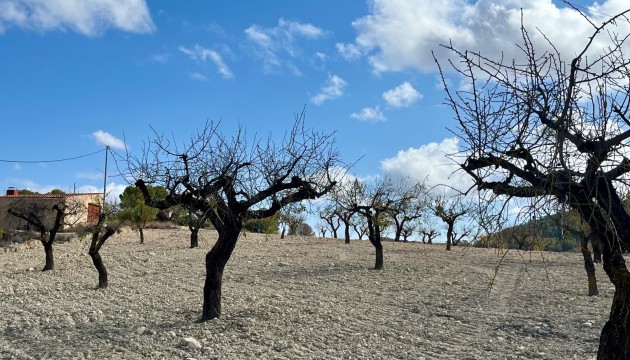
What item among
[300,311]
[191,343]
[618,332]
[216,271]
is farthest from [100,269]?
[618,332]

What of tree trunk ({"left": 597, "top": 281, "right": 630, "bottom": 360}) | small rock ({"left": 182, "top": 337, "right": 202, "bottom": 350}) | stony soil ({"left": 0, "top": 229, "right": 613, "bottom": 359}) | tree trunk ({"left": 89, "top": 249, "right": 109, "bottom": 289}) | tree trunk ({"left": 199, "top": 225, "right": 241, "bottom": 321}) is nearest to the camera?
tree trunk ({"left": 597, "top": 281, "right": 630, "bottom": 360})

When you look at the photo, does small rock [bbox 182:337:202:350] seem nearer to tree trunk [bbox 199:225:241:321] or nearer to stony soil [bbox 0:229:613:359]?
stony soil [bbox 0:229:613:359]

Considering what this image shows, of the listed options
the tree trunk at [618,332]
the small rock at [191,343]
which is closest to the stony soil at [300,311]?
the small rock at [191,343]

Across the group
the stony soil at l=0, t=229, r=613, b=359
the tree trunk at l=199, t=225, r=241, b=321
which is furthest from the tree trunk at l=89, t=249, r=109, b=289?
the tree trunk at l=199, t=225, r=241, b=321

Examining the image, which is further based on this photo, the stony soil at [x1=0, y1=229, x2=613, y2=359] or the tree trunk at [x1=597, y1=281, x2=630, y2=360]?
the stony soil at [x1=0, y1=229, x2=613, y2=359]

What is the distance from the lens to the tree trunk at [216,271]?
12039 mm

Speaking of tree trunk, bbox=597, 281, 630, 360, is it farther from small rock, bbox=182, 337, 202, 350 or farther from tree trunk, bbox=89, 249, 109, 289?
tree trunk, bbox=89, 249, 109, 289

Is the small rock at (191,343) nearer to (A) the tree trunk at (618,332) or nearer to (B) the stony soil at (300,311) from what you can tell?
(B) the stony soil at (300,311)

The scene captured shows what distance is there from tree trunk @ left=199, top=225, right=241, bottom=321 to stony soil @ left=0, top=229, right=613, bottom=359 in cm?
32

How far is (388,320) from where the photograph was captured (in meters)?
12.5

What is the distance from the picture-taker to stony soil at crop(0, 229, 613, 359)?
386 inches

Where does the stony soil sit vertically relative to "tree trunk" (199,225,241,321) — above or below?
below

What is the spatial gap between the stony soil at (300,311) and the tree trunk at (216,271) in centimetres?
32

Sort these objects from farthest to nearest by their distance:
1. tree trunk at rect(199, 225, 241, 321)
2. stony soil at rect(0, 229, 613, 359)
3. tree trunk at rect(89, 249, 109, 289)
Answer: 1. tree trunk at rect(89, 249, 109, 289)
2. tree trunk at rect(199, 225, 241, 321)
3. stony soil at rect(0, 229, 613, 359)
